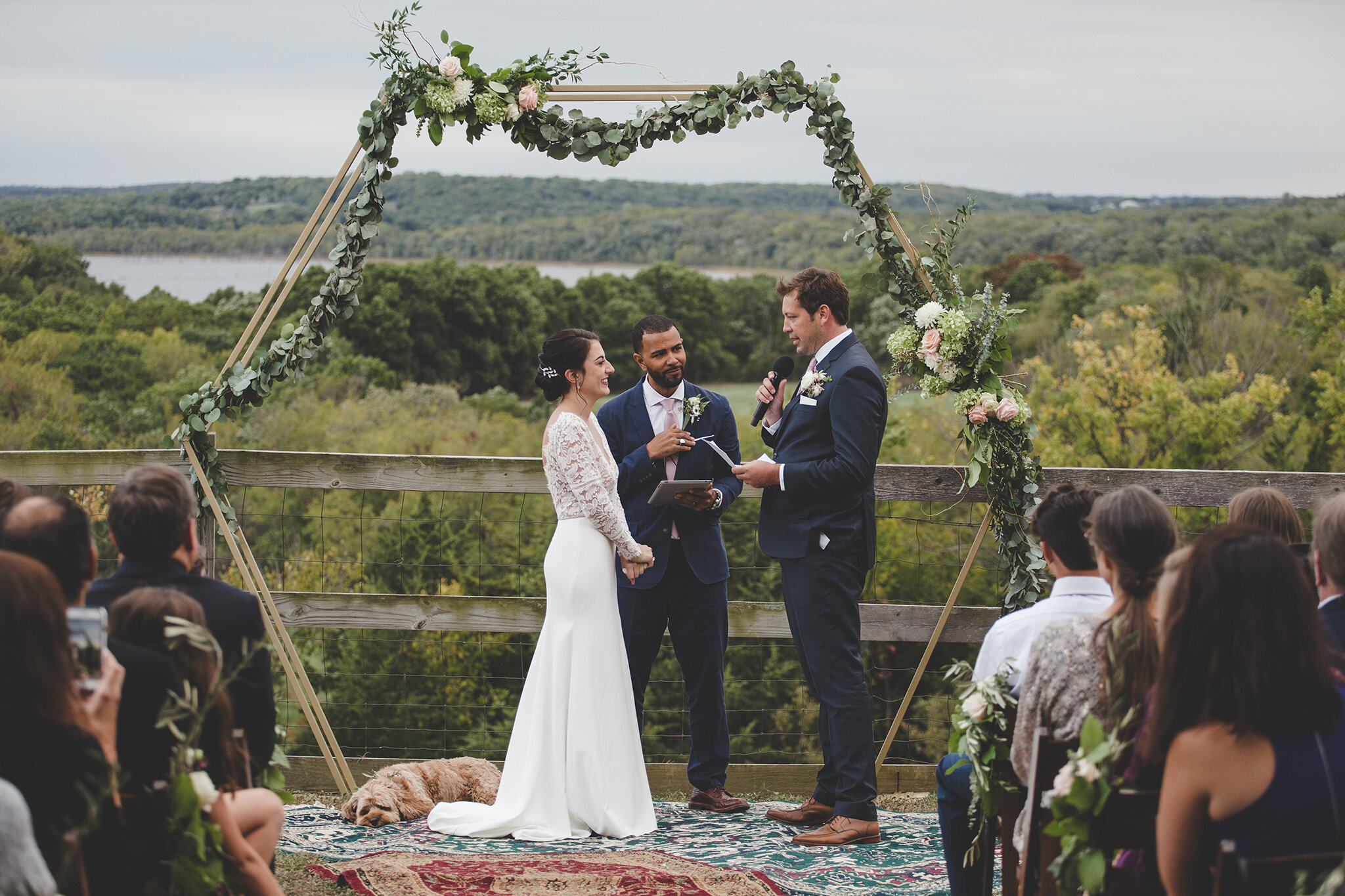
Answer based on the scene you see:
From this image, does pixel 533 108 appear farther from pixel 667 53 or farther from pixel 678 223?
pixel 678 223

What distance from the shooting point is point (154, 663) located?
245 centimetres

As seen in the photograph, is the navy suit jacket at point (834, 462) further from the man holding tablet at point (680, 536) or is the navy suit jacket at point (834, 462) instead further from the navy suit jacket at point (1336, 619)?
the navy suit jacket at point (1336, 619)

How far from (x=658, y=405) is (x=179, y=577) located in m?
2.41

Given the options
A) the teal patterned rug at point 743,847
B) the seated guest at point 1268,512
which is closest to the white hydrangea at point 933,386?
the seated guest at point 1268,512

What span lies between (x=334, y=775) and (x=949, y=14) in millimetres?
30393

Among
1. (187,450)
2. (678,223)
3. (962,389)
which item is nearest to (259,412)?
(678,223)

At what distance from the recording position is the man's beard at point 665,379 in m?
4.75

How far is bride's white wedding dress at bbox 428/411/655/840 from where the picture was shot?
4.39 metres

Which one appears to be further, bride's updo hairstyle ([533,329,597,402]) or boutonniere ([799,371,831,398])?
bride's updo hairstyle ([533,329,597,402])

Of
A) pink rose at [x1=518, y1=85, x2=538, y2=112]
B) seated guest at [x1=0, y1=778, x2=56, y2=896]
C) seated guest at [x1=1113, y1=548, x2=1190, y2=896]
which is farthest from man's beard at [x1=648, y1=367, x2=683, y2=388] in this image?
seated guest at [x1=0, y1=778, x2=56, y2=896]

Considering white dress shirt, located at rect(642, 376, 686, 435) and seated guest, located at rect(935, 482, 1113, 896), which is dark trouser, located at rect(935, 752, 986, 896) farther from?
white dress shirt, located at rect(642, 376, 686, 435)

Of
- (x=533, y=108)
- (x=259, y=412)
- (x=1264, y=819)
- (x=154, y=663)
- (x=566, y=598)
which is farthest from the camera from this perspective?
(x=259, y=412)

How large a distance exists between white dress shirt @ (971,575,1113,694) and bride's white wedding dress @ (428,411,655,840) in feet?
5.83

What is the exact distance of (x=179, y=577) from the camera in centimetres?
286
